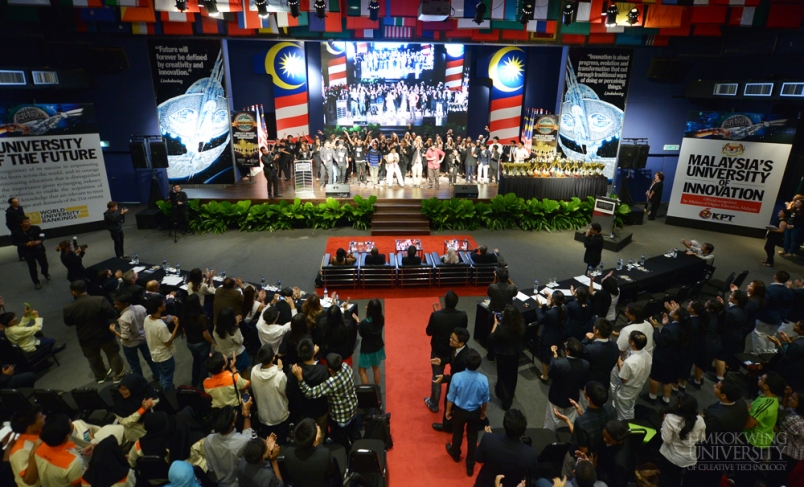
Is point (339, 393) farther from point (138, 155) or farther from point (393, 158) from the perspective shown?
point (138, 155)

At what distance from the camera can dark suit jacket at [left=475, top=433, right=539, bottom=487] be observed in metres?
3.72

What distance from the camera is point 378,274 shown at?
9664 millimetres

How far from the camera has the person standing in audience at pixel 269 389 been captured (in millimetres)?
4570

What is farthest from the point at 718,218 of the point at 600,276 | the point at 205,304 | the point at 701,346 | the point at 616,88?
the point at 205,304

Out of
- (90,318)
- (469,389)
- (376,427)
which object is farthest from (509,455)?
(90,318)

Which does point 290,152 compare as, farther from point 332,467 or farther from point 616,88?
point 332,467

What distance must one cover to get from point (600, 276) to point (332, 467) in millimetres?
6598

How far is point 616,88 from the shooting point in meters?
16.1

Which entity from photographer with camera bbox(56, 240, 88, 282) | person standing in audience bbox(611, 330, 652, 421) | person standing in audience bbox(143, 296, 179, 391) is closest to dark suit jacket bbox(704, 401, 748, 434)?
person standing in audience bbox(611, 330, 652, 421)

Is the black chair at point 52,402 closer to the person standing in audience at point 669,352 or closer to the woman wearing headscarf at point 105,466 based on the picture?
the woman wearing headscarf at point 105,466

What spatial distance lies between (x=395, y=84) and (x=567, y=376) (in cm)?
1495

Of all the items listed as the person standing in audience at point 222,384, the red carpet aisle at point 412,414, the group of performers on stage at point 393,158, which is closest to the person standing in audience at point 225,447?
the person standing in audience at point 222,384

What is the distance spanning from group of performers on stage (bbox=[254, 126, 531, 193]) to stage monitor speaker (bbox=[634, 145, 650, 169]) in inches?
142

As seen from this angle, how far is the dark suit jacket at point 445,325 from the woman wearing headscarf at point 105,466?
10.7ft
